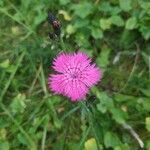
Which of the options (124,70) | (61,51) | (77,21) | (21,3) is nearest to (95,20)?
(77,21)

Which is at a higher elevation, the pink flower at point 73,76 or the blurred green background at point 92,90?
the blurred green background at point 92,90

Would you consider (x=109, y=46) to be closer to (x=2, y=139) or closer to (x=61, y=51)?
(x=2, y=139)

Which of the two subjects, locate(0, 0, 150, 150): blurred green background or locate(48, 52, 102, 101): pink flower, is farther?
locate(0, 0, 150, 150): blurred green background

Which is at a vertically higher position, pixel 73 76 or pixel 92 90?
pixel 92 90

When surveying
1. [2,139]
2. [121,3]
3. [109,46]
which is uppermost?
[121,3]

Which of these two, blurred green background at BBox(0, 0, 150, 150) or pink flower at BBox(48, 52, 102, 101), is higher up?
blurred green background at BBox(0, 0, 150, 150)
